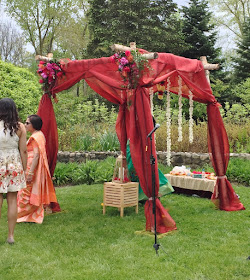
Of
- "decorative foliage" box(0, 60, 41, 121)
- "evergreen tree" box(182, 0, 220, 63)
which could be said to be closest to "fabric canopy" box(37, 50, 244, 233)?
"decorative foliage" box(0, 60, 41, 121)

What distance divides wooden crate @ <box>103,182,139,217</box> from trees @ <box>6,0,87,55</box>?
25197 millimetres

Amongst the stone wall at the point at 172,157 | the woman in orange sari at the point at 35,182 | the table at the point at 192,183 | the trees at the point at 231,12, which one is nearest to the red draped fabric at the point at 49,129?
the woman in orange sari at the point at 35,182

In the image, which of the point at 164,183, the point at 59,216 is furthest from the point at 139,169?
the point at 59,216

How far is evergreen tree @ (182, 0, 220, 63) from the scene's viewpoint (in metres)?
20.3

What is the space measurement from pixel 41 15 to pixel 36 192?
1061 inches

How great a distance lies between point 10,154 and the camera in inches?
188

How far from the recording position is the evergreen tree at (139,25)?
68.5ft

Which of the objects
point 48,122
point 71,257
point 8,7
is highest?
point 8,7

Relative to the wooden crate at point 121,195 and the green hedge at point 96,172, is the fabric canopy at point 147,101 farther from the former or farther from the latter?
the green hedge at point 96,172

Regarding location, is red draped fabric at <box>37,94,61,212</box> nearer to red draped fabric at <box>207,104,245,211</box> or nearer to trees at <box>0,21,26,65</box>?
red draped fabric at <box>207,104,245,211</box>

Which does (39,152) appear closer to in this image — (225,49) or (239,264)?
(239,264)

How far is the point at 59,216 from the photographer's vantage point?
6.40 m

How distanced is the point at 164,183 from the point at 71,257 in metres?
2.75

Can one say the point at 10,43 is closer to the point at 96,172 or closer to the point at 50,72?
the point at 96,172
